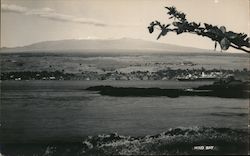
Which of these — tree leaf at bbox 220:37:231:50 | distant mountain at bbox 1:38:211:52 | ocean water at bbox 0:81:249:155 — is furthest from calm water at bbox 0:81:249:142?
tree leaf at bbox 220:37:231:50

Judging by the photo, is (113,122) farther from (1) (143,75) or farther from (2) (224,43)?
(2) (224,43)

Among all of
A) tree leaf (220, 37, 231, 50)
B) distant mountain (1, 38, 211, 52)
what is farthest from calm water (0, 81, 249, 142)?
tree leaf (220, 37, 231, 50)

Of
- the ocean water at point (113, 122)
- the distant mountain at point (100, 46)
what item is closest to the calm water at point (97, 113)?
the ocean water at point (113, 122)

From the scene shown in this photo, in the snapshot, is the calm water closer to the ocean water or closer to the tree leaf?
the ocean water

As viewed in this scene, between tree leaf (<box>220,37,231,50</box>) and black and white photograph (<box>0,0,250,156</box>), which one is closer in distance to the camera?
tree leaf (<box>220,37,231,50</box>)

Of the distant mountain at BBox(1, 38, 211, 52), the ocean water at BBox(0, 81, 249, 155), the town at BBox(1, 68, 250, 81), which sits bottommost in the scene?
the ocean water at BBox(0, 81, 249, 155)

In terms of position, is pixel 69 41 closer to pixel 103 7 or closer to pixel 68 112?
pixel 103 7

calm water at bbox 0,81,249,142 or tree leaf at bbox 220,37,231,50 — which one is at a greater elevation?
tree leaf at bbox 220,37,231,50
